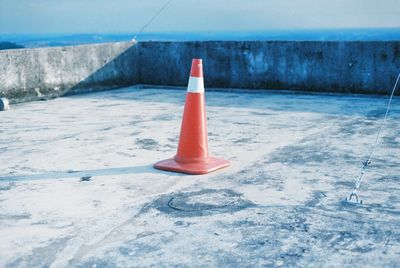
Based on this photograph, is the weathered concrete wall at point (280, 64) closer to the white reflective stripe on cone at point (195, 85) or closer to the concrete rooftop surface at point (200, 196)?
the concrete rooftop surface at point (200, 196)

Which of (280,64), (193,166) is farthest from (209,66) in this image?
(193,166)

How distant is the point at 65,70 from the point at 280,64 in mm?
3344

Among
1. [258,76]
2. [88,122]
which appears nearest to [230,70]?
[258,76]

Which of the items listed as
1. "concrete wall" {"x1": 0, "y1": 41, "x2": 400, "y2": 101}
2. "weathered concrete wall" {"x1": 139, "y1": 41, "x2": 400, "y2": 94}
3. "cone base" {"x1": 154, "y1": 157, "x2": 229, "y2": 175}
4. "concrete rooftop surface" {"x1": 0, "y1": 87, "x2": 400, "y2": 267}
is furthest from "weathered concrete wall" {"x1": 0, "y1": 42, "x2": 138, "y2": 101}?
"cone base" {"x1": 154, "y1": 157, "x2": 229, "y2": 175}

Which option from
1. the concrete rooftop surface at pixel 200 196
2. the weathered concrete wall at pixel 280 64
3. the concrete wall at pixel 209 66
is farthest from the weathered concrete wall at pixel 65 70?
the concrete rooftop surface at pixel 200 196

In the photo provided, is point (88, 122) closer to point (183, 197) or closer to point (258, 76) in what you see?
point (183, 197)

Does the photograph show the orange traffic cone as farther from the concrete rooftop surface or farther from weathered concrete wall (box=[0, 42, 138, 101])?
weathered concrete wall (box=[0, 42, 138, 101])

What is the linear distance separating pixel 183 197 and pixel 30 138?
2271 millimetres

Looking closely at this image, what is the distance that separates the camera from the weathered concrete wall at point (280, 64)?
758 centimetres

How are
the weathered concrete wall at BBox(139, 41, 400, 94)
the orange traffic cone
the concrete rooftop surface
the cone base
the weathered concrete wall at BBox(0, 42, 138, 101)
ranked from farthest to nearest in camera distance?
the weathered concrete wall at BBox(139, 41, 400, 94) < the weathered concrete wall at BBox(0, 42, 138, 101) < the orange traffic cone < the cone base < the concrete rooftop surface

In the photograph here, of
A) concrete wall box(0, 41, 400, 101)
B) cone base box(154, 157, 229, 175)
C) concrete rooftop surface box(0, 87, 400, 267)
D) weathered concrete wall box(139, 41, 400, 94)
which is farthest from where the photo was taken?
weathered concrete wall box(139, 41, 400, 94)

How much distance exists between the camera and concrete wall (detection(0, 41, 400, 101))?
7438 millimetres

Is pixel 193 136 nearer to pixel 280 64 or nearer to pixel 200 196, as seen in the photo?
pixel 200 196

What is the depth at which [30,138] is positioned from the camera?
15.5 ft
